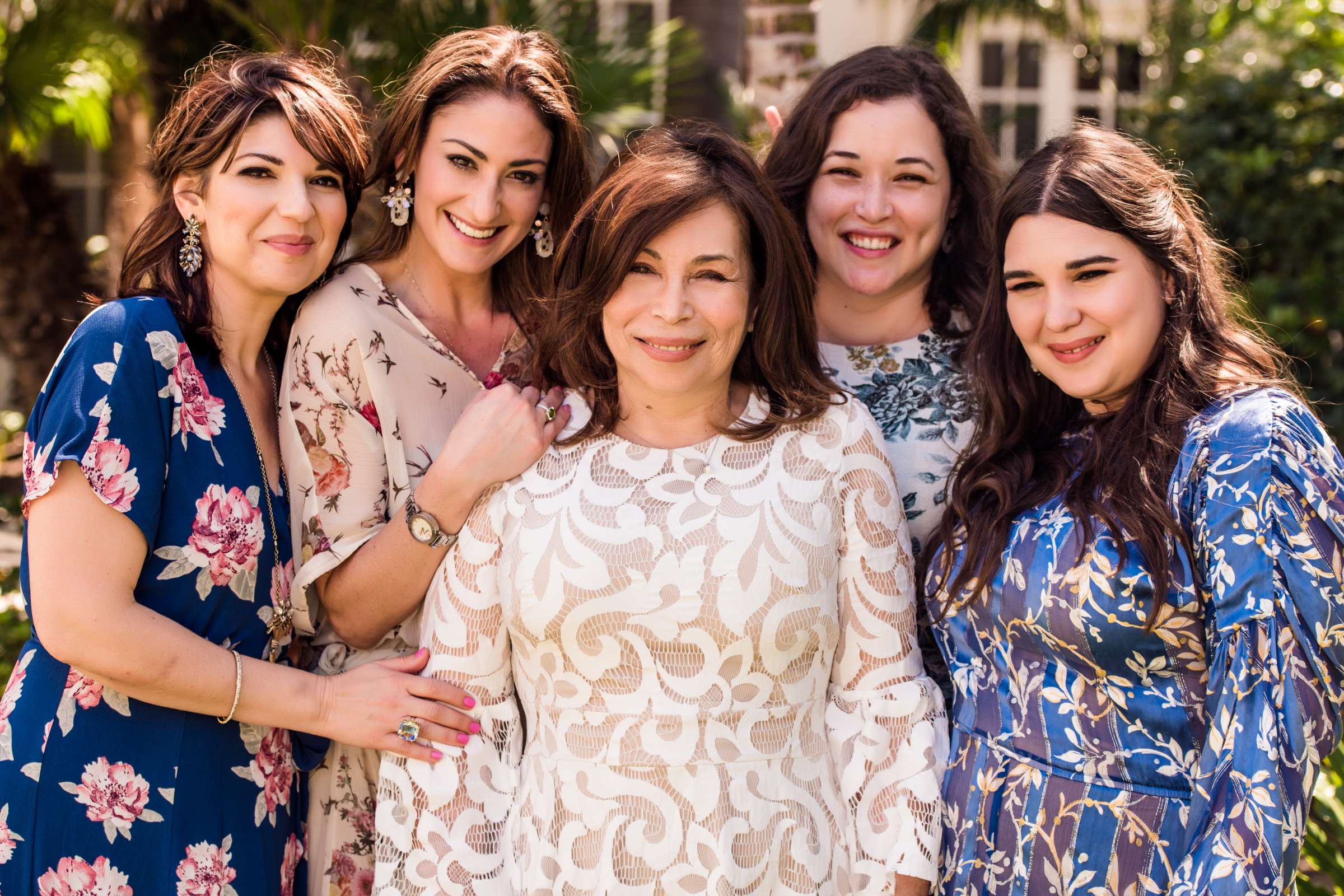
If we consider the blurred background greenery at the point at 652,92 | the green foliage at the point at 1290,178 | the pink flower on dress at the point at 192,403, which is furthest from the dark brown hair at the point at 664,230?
the green foliage at the point at 1290,178

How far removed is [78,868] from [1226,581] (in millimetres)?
2080

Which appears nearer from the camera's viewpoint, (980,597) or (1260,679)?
(1260,679)

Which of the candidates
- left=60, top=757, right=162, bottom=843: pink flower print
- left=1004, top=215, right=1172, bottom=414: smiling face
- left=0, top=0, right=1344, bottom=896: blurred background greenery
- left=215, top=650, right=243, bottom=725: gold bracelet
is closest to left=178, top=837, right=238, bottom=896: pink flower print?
left=60, top=757, right=162, bottom=843: pink flower print

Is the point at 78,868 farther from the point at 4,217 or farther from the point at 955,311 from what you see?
the point at 4,217

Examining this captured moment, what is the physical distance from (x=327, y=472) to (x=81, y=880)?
0.89 m

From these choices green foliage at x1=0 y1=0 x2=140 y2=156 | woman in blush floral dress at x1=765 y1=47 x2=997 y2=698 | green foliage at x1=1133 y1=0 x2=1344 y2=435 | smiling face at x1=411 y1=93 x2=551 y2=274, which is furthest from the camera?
green foliage at x1=1133 y1=0 x2=1344 y2=435

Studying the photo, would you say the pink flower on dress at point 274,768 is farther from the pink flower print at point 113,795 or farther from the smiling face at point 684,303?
the smiling face at point 684,303

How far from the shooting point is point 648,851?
230 centimetres

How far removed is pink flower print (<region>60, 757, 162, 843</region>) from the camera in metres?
2.31

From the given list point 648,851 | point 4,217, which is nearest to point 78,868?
point 648,851

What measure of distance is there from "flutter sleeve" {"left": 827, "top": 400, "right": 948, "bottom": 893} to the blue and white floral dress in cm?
9

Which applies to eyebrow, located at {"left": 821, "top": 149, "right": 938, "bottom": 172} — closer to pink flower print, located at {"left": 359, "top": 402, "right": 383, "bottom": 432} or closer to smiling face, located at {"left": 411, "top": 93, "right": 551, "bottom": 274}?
smiling face, located at {"left": 411, "top": 93, "right": 551, "bottom": 274}

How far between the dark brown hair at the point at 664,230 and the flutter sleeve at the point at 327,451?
1.41ft

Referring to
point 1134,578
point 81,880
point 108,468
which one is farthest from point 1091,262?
point 81,880
